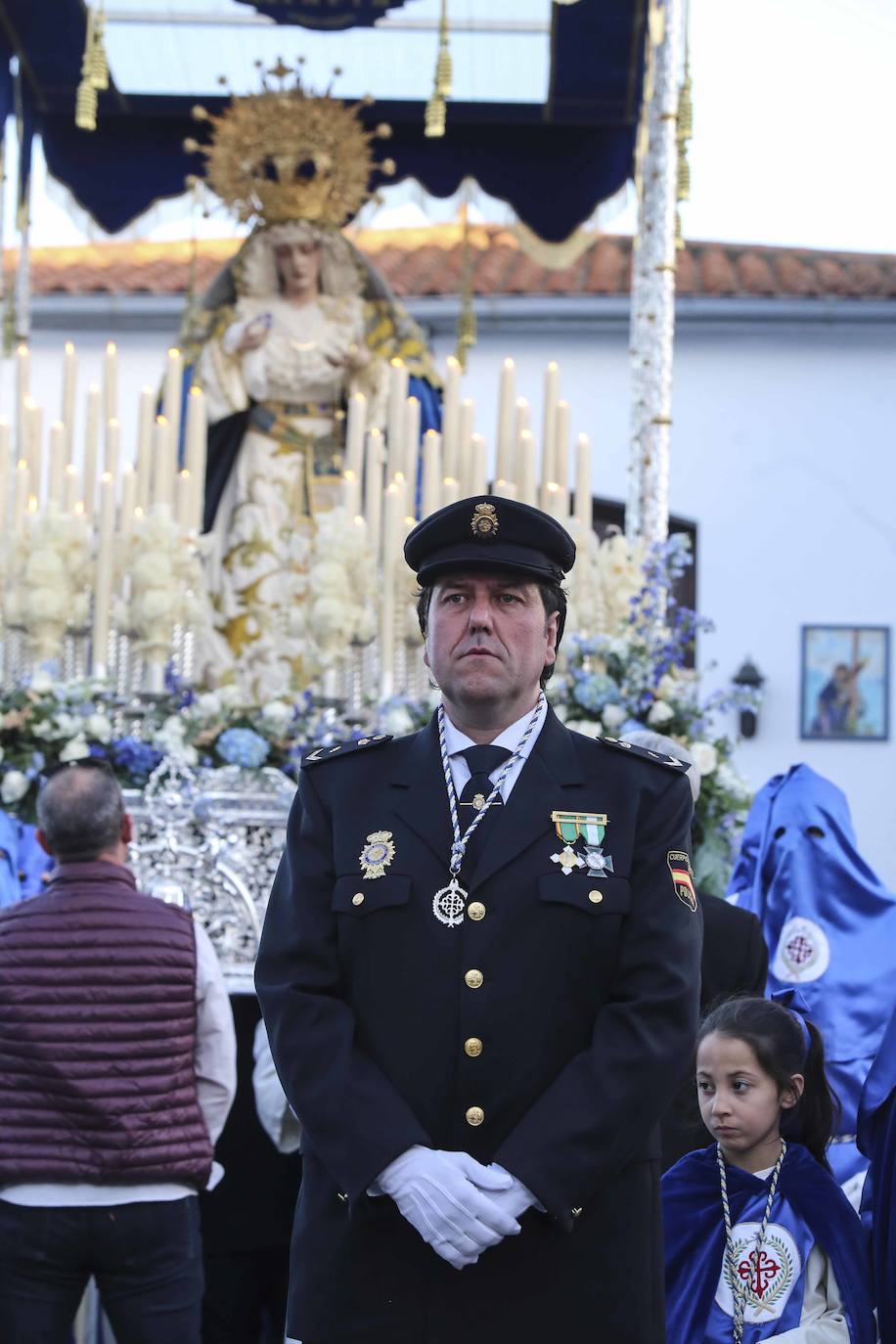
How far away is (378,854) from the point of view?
7.92ft

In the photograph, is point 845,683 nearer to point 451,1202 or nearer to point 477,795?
point 477,795

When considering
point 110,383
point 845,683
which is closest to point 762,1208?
point 110,383

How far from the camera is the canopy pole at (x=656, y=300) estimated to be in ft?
22.0

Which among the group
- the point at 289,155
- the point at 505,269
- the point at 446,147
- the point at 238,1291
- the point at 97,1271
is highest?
the point at 505,269

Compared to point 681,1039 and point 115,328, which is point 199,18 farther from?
point 681,1039

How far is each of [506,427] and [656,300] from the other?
94cm

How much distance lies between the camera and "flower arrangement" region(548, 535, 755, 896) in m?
5.54

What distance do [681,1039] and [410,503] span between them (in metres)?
4.48

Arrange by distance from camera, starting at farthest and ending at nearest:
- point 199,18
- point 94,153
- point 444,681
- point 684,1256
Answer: point 94,153 < point 199,18 < point 684,1256 < point 444,681

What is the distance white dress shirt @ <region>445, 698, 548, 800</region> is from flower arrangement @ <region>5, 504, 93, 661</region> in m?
3.61

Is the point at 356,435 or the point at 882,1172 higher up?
the point at 356,435

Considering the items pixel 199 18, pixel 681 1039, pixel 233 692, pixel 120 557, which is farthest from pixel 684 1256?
pixel 199 18

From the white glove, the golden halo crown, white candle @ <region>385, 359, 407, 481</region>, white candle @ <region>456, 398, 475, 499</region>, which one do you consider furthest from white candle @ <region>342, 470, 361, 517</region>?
the white glove

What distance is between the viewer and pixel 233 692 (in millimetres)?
5793
